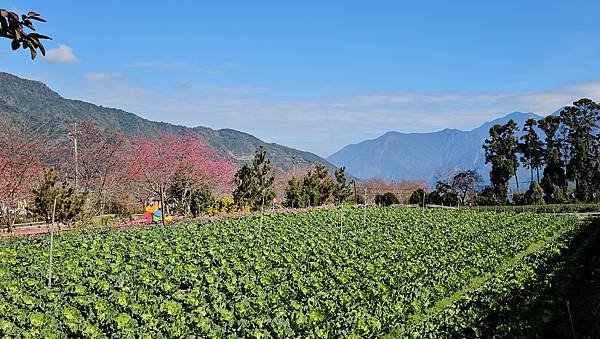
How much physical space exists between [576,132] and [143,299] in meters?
53.7

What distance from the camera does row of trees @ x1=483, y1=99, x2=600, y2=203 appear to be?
4938 centimetres

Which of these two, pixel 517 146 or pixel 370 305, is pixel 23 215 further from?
pixel 517 146

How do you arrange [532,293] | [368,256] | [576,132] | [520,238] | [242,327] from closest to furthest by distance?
[242,327]
[532,293]
[368,256]
[520,238]
[576,132]

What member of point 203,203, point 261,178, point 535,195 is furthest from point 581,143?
point 203,203

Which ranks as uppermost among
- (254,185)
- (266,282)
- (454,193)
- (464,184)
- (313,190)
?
(464,184)

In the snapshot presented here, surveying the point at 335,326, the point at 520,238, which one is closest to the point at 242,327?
the point at 335,326

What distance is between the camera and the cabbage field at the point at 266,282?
8.31 metres

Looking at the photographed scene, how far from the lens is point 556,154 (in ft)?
170

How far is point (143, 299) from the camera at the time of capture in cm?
972

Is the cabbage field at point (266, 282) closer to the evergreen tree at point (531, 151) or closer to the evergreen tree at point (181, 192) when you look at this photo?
the evergreen tree at point (181, 192)

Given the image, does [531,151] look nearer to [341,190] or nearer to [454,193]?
[454,193]

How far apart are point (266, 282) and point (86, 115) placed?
10733cm

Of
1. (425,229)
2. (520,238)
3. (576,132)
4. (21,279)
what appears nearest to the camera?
(21,279)

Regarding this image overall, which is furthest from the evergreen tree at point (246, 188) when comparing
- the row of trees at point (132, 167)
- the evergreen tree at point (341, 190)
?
the evergreen tree at point (341, 190)
